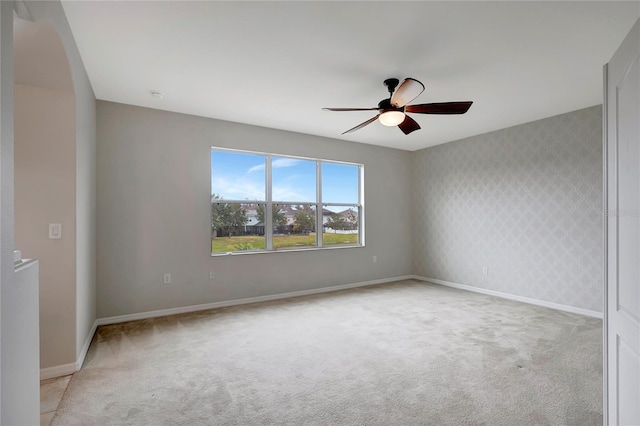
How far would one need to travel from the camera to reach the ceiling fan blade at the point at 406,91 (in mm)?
2562

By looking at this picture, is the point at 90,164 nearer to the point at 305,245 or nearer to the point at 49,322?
the point at 49,322

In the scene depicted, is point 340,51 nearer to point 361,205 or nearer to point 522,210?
point 361,205

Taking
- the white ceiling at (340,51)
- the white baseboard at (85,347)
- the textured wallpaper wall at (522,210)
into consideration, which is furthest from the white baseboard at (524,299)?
the white baseboard at (85,347)

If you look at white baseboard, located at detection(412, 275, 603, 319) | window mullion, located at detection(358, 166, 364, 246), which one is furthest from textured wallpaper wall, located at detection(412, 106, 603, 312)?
window mullion, located at detection(358, 166, 364, 246)

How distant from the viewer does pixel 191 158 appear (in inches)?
167

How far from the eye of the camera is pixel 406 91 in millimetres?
2686

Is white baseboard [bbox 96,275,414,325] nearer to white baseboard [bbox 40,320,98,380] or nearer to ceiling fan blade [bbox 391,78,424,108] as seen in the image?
white baseboard [bbox 40,320,98,380]

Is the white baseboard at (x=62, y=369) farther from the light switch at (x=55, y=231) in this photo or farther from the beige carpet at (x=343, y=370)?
the light switch at (x=55, y=231)

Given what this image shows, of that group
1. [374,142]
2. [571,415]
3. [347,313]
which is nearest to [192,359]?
[347,313]

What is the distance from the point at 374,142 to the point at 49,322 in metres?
5.00

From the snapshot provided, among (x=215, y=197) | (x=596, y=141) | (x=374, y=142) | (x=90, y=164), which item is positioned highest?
(x=374, y=142)

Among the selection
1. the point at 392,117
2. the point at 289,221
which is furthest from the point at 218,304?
the point at 392,117

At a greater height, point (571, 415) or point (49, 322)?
point (49, 322)

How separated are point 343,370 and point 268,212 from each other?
2.82 m
